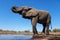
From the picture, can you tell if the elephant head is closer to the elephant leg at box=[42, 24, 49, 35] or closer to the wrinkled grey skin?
the wrinkled grey skin

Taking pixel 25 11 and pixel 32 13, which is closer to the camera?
pixel 32 13

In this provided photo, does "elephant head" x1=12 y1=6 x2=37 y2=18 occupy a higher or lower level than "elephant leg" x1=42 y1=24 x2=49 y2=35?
higher

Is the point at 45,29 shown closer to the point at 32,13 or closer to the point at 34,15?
the point at 34,15

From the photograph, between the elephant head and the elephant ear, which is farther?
the elephant head

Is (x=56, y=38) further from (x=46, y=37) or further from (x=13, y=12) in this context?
(x=13, y=12)

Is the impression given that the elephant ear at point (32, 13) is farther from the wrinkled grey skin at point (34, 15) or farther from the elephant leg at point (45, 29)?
the elephant leg at point (45, 29)

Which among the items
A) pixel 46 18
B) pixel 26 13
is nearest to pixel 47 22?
pixel 46 18

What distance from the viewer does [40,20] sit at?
602 inches

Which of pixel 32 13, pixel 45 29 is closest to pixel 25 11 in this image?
pixel 32 13

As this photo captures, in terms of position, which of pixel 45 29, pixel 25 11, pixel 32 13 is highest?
pixel 25 11

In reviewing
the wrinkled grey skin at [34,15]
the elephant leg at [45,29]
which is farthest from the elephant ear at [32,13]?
the elephant leg at [45,29]

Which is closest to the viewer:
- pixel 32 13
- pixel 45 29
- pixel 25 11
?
pixel 32 13

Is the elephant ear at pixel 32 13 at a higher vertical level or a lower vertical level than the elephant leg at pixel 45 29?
higher

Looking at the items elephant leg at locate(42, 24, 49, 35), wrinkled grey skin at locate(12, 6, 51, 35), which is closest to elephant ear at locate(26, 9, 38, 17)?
wrinkled grey skin at locate(12, 6, 51, 35)
